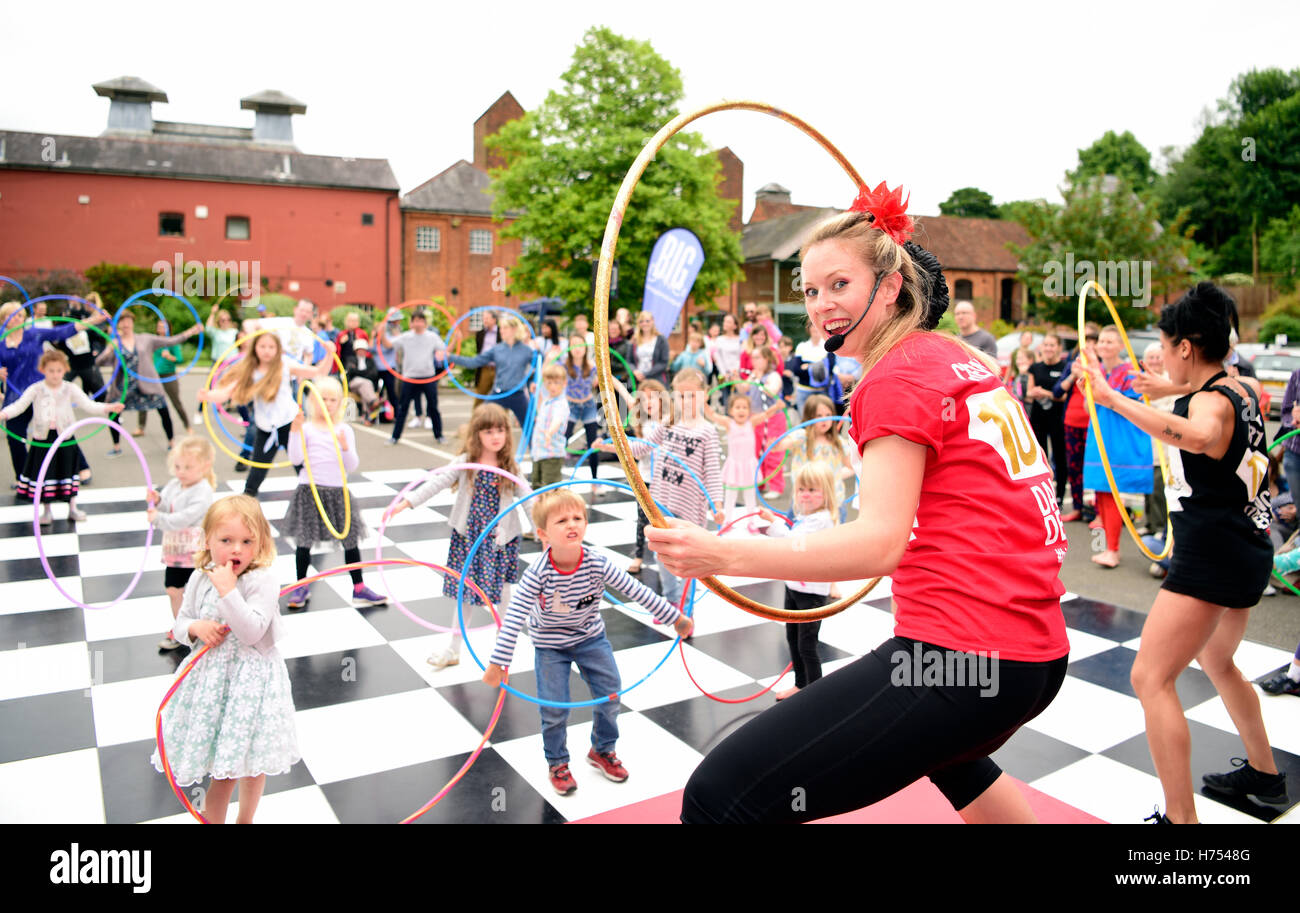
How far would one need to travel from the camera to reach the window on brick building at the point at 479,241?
39.8 metres

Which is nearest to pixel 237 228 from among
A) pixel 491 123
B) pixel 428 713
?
pixel 491 123

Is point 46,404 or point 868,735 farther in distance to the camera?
point 46,404

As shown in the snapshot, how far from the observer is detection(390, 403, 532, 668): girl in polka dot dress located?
4.88 meters

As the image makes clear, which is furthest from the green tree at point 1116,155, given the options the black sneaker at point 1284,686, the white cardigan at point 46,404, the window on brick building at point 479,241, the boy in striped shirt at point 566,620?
the boy in striped shirt at point 566,620

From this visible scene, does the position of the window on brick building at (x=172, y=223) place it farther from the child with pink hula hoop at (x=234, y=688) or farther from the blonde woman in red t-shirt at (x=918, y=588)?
the blonde woman in red t-shirt at (x=918, y=588)

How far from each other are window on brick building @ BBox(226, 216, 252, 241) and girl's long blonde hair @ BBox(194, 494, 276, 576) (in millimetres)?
39065

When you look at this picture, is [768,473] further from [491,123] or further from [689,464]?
[491,123]

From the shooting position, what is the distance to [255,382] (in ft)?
23.3

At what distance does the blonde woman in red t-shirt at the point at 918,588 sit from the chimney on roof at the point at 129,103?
174 ft

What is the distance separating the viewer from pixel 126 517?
7.96 metres

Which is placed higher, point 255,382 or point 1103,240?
point 1103,240

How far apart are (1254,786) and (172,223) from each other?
4200 centimetres

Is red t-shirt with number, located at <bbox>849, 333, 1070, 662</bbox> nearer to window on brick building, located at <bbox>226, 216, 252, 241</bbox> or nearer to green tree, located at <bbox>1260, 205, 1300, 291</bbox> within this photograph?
green tree, located at <bbox>1260, 205, 1300, 291</bbox>
